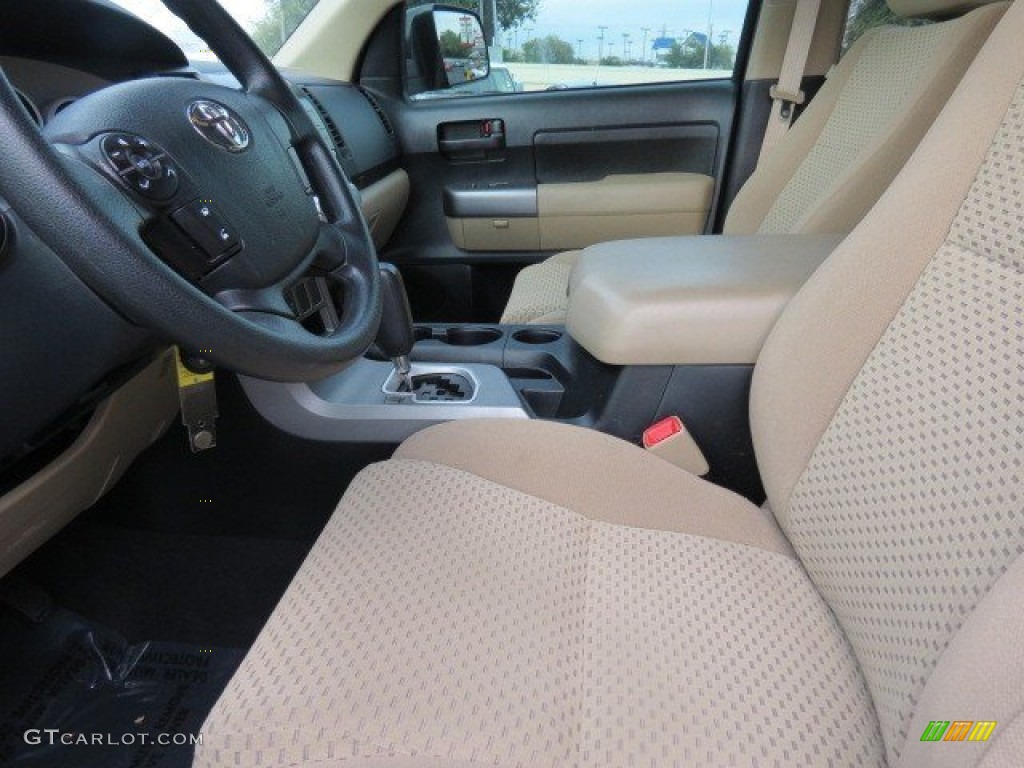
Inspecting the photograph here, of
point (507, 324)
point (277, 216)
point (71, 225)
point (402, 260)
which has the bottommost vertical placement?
point (402, 260)

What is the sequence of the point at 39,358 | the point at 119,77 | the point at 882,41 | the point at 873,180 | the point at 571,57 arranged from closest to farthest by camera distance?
the point at 39,358
the point at 119,77
the point at 873,180
the point at 882,41
the point at 571,57

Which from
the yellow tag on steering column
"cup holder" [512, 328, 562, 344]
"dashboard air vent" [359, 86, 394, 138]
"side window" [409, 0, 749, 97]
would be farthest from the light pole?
the yellow tag on steering column

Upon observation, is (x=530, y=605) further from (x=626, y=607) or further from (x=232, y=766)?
(x=232, y=766)

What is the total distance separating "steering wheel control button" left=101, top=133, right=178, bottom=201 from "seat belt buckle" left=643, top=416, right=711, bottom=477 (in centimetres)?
65

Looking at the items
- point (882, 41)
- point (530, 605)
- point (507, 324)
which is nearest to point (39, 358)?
point (530, 605)

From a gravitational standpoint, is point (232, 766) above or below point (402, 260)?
above

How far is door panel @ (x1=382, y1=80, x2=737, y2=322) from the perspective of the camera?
1.98 metres

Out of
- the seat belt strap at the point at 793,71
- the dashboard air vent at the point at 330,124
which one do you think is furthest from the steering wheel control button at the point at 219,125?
the seat belt strap at the point at 793,71

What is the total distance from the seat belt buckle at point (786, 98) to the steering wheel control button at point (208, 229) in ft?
4.92

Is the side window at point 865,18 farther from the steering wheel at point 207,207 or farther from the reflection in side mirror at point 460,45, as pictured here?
the steering wheel at point 207,207

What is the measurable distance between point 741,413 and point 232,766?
2.38 ft

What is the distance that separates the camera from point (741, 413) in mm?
975

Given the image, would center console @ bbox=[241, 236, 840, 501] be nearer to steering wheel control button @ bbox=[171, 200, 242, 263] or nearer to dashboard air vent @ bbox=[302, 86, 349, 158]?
steering wheel control button @ bbox=[171, 200, 242, 263]

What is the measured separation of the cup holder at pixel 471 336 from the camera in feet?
4.52
